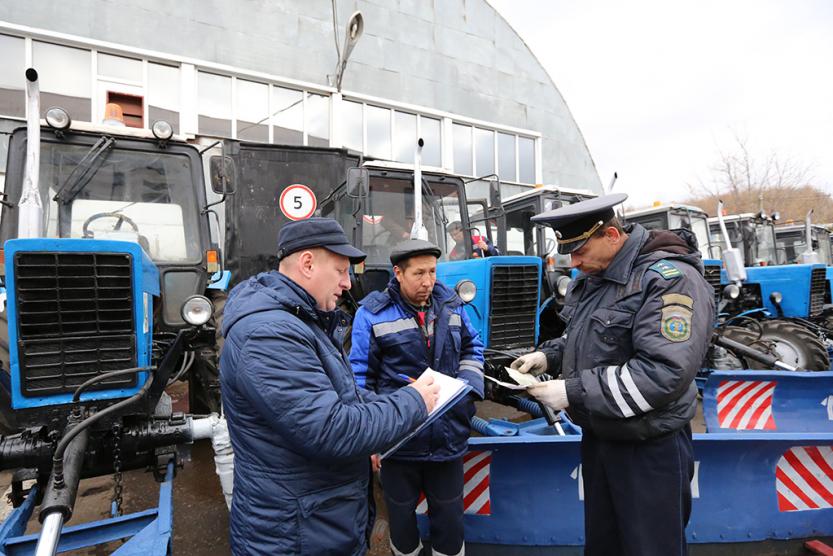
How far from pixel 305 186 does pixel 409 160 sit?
7.49 m

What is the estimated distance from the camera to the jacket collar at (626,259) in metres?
1.74

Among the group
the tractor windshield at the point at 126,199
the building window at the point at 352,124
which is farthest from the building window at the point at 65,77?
the tractor windshield at the point at 126,199

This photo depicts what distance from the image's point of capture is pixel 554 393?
1.71 metres

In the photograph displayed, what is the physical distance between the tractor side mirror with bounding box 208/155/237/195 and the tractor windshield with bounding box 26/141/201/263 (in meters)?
0.40

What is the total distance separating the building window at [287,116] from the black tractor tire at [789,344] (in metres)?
8.75

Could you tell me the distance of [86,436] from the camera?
7.12 ft

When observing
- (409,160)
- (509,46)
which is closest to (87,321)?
(409,160)

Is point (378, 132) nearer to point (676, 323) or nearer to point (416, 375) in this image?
point (416, 375)

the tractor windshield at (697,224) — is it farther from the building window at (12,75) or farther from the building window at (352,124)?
the building window at (12,75)

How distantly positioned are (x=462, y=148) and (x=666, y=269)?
38.9 feet

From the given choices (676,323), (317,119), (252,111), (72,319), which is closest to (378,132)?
(317,119)

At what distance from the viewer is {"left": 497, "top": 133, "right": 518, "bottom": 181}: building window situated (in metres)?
13.5

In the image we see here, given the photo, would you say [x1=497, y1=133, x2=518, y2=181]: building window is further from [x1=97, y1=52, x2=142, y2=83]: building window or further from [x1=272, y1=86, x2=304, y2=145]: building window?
[x1=97, y1=52, x2=142, y2=83]: building window

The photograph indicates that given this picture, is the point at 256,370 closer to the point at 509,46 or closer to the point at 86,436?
the point at 86,436
